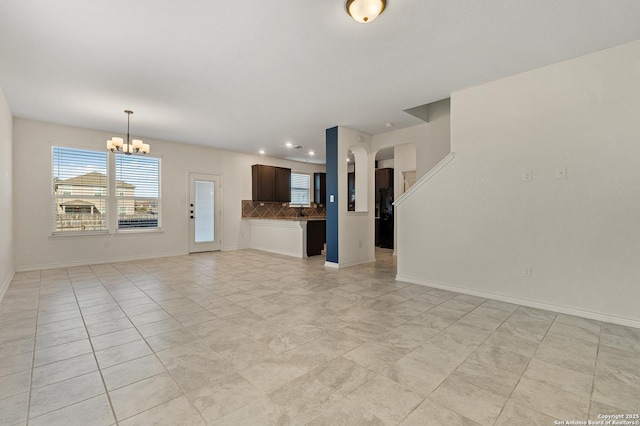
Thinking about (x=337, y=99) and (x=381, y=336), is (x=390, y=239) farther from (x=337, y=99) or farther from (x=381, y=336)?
(x=381, y=336)

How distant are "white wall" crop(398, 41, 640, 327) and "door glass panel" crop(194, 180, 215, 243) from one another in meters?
5.76

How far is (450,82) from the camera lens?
359 cm

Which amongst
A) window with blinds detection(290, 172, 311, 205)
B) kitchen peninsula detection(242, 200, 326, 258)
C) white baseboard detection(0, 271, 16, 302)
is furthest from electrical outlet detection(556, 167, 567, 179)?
window with blinds detection(290, 172, 311, 205)

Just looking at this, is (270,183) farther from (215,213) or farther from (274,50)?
(274,50)

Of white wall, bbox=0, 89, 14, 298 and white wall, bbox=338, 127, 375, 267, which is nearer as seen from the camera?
white wall, bbox=0, 89, 14, 298

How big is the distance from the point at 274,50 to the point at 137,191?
523cm

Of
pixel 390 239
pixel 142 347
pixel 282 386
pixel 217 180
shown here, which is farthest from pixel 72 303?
pixel 390 239

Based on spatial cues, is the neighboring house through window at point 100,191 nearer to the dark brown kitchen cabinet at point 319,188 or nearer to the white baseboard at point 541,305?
the dark brown kitchen cabinet at point 319,188

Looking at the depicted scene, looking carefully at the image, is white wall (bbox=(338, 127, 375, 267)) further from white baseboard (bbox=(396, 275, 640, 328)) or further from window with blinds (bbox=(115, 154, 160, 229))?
window with blinds (bbox=(115, 154, 160, 229))

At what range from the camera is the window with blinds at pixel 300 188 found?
31.5 ft

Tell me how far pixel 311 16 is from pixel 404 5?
2.51ft

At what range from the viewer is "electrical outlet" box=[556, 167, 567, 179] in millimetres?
3102

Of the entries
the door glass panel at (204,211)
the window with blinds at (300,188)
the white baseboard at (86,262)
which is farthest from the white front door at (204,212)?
the window with blinds at (300,188)

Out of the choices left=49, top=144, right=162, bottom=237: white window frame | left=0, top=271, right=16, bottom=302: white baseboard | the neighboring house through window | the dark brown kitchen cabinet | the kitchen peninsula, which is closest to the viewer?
left=0, top=271, right=16, bottom=302: white baseboard
